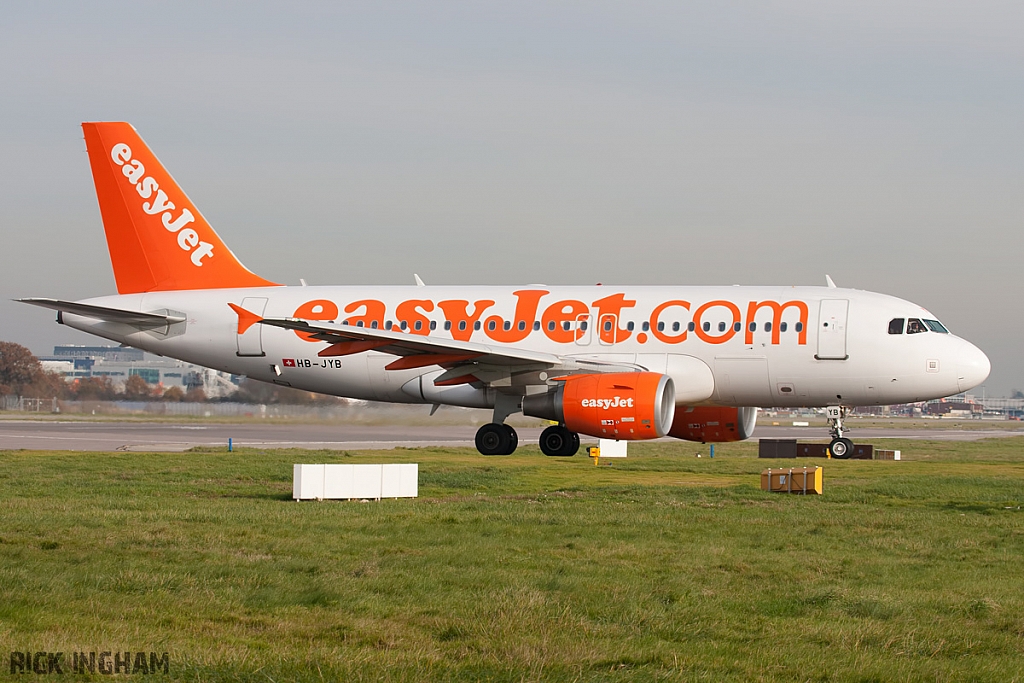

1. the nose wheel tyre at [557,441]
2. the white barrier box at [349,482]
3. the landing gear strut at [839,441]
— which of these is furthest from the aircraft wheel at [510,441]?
the landing gear strut at [839,441]

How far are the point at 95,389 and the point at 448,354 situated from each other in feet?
155

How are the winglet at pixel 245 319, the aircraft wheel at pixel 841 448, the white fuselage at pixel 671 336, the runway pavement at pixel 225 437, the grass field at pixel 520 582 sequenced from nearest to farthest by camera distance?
the grass field at pixel 520 582 → the white fuselage at pixel 671 336 → the winglet at pixel 245 319 → the aircraft wheel at pixel 841 448 → the runway pavement at pixel 225 437

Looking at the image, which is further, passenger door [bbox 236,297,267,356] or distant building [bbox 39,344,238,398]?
distant building [bbox 39,344,238,398]

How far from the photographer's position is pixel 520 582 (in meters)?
13.8

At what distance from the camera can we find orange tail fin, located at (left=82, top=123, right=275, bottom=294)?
99.6ft

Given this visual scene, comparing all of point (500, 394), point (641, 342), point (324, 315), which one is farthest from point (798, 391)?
point (324, 315)

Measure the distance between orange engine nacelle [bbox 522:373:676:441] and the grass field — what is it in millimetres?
1657

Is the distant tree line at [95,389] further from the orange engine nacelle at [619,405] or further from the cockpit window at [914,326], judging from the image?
the cockpit window at [914,326]

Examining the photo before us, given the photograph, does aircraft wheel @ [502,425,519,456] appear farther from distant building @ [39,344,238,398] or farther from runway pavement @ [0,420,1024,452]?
runway pavement @ [0,420,1024,452]

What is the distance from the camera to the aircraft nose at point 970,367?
2581 centimetres


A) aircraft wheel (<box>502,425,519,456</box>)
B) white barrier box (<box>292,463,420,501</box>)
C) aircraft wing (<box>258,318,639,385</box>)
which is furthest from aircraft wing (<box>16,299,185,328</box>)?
aircraft wheel (<box>502,425,519,456</box>)

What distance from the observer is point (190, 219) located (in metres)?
30.8

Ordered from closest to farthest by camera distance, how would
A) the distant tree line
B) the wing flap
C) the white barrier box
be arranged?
the wing flap → the white barrier box → the distant tree line

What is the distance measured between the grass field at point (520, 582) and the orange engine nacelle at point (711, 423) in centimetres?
161
